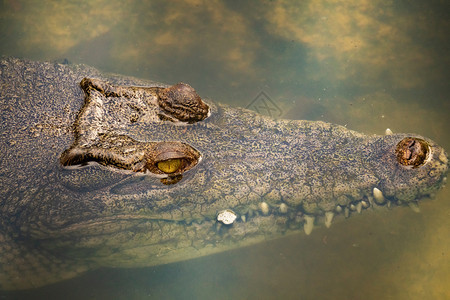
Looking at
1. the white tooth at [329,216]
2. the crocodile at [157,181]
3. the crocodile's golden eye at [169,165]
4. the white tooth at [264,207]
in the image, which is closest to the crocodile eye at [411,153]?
the crocodile at [157,181]

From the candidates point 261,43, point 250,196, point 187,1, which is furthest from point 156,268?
point 187,1

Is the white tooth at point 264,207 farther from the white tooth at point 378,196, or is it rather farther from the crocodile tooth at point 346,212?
the white tooth at point 378,196

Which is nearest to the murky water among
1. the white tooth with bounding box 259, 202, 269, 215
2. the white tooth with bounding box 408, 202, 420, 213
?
the white tooth with bounding box 408, 202, 420, 213

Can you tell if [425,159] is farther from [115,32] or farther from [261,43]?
[115,32]

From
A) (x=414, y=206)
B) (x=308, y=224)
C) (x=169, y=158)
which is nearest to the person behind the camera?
(x=169, y=158)

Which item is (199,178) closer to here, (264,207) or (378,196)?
(264,207)

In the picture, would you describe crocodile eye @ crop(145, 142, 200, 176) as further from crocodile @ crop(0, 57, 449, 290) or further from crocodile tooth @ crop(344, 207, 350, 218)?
crocodile tooth @ crop(344, 207, 350, 218)

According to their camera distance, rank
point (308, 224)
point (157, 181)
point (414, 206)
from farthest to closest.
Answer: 1. point (414, 206)
2. point (308, 224)
3. point (157, 181)

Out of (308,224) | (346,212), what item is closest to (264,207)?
(308,224)
